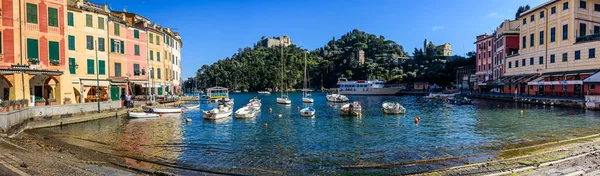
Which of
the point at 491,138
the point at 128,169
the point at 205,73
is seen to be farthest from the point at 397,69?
the point at 128,169

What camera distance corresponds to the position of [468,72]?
345ft

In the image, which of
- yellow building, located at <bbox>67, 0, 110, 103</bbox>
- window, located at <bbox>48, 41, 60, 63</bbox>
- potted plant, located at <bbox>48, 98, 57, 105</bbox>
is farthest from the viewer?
yellow building, located at <bbox>67, 0, 110, 103</bbox>

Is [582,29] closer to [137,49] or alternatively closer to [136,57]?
[137,49]

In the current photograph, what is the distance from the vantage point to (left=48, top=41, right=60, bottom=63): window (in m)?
31.9

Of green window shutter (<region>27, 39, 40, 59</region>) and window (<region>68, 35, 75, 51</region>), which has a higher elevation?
window (<region>68, 35, 75, 51</region>)

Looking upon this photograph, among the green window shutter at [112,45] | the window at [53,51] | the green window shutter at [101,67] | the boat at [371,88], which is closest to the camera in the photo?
the window at [53,51]

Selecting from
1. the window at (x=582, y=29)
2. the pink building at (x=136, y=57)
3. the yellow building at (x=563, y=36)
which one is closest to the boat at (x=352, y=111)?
the pink building at (x=136, y=57)

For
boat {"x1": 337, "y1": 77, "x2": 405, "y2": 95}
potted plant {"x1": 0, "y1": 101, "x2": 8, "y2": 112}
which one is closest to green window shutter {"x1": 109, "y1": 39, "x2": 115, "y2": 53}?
potted plant {"x1": 0, "y1": 101, "x2": 8, "y2": 112}

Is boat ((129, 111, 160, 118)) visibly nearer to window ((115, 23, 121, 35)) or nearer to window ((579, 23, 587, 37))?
window ((115, 23, 121, 35))

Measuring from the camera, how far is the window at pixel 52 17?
31.7 meters

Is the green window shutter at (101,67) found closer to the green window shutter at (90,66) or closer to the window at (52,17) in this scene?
the green window shutter at (90,66)

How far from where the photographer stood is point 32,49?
30484 millimetres

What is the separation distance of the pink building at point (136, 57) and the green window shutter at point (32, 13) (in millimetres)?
14241

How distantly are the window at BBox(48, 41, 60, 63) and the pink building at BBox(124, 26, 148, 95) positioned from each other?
40.3 feet
